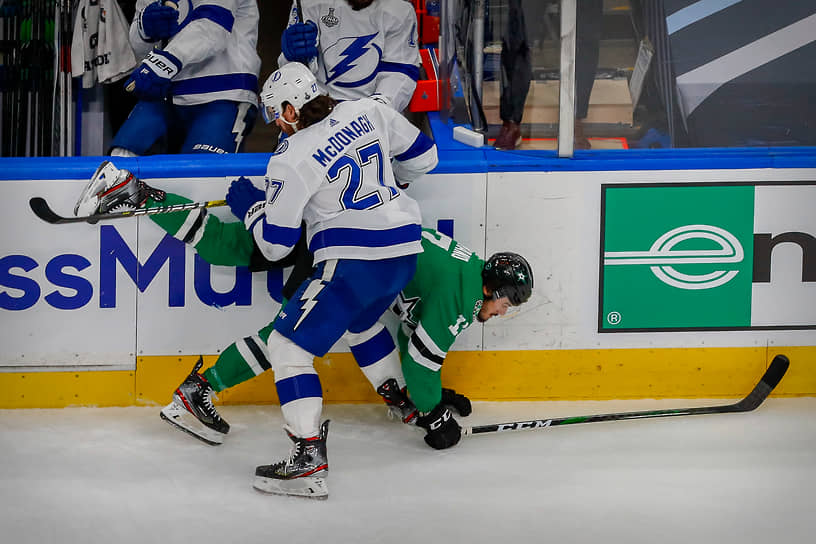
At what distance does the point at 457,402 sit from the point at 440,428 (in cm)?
27

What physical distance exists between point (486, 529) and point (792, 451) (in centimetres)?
107

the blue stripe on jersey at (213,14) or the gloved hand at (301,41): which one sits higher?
the blue stripe on jersey at (213,14)

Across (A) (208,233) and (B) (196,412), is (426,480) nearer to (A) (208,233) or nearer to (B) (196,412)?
(B) (196,412)

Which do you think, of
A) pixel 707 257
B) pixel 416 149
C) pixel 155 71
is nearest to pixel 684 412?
pixel 707 257

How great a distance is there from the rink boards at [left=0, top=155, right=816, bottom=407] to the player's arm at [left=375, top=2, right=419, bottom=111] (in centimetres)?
66

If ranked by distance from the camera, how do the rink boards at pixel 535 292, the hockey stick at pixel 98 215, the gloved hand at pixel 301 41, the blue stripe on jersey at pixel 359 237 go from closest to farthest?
1. the blue stripe on jersey at pixel 359 237
2. the hockey stick at pixel 98 215
3. the rink boards at pixel 535 292
4. the gloved hand at pixel 301 41

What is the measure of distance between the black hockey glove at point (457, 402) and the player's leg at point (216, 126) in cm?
126

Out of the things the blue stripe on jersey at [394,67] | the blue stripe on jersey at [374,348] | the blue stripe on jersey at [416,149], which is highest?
the blue stripe on jersey at [394,67]

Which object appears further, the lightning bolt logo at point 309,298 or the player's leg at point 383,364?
the player's leg at point 383,364

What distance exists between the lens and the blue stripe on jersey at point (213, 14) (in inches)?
159

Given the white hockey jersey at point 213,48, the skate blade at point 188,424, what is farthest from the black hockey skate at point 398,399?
the white hockey jersey at point 213,48

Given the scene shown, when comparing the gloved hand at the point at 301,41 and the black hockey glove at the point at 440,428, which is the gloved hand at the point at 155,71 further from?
the black hockey glove at the point at 440,428

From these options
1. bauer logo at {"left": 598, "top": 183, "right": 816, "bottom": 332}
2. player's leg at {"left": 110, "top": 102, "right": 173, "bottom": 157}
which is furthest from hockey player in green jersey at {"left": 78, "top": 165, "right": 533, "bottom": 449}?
player's leg at {"left": 110, "top": 102, "right": 173, "bottom": 157}

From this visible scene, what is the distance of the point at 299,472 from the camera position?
2.95 meters
